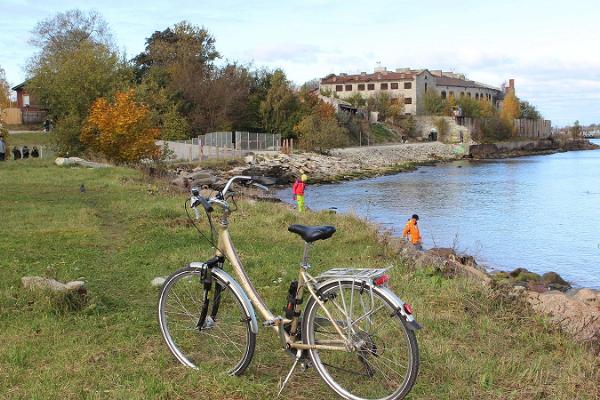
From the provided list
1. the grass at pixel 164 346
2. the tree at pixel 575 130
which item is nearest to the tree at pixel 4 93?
the grass at pixel 164 346

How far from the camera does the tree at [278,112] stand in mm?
70250

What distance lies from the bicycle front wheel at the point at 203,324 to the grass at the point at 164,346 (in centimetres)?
18

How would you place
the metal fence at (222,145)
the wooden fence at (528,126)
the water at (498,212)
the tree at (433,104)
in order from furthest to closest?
the tree at (433,104) → the wooden fence at (528,126) → the metal fence at (222,145) → the water at (498,212)

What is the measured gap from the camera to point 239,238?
12586 millimetres

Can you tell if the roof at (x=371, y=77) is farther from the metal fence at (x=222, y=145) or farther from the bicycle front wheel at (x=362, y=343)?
the bicycle front wheel at (x=362, y=343)

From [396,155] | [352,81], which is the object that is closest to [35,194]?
[396,155]

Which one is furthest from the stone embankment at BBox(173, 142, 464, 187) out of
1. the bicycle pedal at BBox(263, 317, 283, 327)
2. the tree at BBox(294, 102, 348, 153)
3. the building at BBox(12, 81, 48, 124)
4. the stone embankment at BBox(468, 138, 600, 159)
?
the building at BBox(12, 81, 48, 124)

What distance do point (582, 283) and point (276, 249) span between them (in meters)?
9.67

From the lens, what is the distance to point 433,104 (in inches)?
4528

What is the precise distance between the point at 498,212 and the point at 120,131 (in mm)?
20715

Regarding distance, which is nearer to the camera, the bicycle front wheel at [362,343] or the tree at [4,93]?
the bicycle front wheel at [362,343]

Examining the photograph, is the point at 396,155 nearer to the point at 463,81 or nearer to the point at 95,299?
the point at 463,81

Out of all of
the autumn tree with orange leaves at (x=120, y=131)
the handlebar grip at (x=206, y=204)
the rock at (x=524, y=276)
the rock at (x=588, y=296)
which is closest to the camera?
the handlebar grip at (x=206, y=204)

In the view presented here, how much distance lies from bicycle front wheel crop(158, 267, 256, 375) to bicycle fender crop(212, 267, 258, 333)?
0.03 meters
